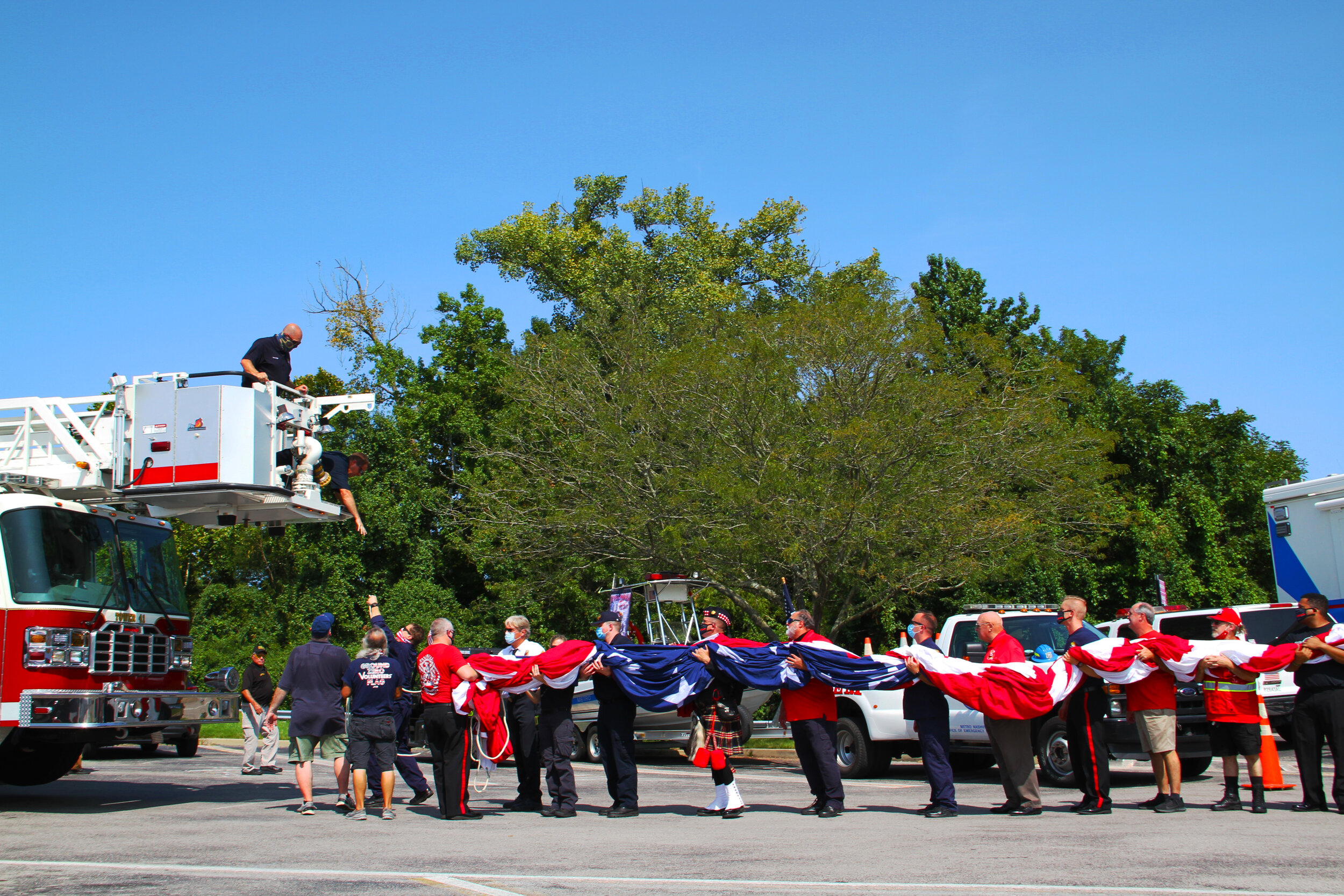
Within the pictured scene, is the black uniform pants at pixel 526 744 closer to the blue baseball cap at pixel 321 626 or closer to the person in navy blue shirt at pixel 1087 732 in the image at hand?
the blue baseball cap at pixel 321 626

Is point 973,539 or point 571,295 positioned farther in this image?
point 571,295

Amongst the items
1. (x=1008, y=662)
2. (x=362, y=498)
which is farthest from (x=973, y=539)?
(x=362, y=498)

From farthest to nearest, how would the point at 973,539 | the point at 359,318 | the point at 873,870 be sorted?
the point at 359,318 < the point at 973,539 < the point at 873,870

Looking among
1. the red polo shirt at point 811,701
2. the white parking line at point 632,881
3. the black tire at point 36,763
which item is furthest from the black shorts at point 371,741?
the black tire at point 36,763

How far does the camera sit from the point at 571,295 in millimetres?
39406

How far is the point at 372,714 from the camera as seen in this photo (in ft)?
33.8

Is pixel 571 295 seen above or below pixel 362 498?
above

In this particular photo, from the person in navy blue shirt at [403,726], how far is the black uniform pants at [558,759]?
55.9 inches

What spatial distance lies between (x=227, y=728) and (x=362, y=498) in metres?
6.79

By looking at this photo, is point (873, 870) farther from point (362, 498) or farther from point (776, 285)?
point (776, 285)

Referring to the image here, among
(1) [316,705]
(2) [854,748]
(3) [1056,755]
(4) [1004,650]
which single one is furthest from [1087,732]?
(1) [316,705]

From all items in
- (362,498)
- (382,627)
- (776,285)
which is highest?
(776,285)

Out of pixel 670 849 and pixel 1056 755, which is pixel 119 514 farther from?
pixel 1056 755

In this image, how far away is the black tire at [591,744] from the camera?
17438mm
